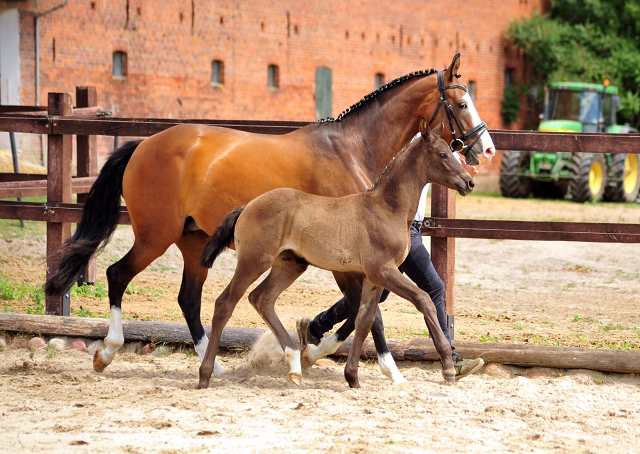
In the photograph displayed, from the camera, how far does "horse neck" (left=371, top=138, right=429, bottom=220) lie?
4.96m

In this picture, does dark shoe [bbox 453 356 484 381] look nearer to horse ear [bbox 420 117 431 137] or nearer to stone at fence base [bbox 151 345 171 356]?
horse ear [bbox 420 117 431 137]

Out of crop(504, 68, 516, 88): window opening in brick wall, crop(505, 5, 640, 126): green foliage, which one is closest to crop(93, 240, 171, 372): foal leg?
crop(505, 5, 640, 126): green foliage

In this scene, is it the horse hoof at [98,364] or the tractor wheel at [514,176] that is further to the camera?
the tractor wheel at [514,176]

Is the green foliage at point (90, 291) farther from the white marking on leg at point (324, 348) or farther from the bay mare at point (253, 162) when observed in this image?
the white marking on leg at point (324, 348)

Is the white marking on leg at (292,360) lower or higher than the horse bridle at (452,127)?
lower

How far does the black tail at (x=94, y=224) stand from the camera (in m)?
5.86

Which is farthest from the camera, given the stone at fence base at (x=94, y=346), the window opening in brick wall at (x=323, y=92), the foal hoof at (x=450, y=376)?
the window opening in brick wall at (x=323, y=92)

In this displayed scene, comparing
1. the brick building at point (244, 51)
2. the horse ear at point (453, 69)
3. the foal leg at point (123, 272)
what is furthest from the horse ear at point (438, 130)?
the brick building at point (244, 51)

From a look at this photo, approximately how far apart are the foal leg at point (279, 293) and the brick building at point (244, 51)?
15.5 m

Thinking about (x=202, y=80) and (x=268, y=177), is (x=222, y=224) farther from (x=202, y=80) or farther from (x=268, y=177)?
(x=202, y=80)

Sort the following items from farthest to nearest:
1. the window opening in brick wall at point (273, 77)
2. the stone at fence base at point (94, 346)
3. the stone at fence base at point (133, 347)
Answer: the window opening in brick wall at point (273, 77) → the stone at fence base at point (133, 347) → the stone at fence base at point (94, 346)

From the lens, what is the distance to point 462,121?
5.30 metres

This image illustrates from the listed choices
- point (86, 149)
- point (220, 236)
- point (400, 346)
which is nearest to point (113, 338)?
point (220, 236)

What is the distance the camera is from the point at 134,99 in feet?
71.3
